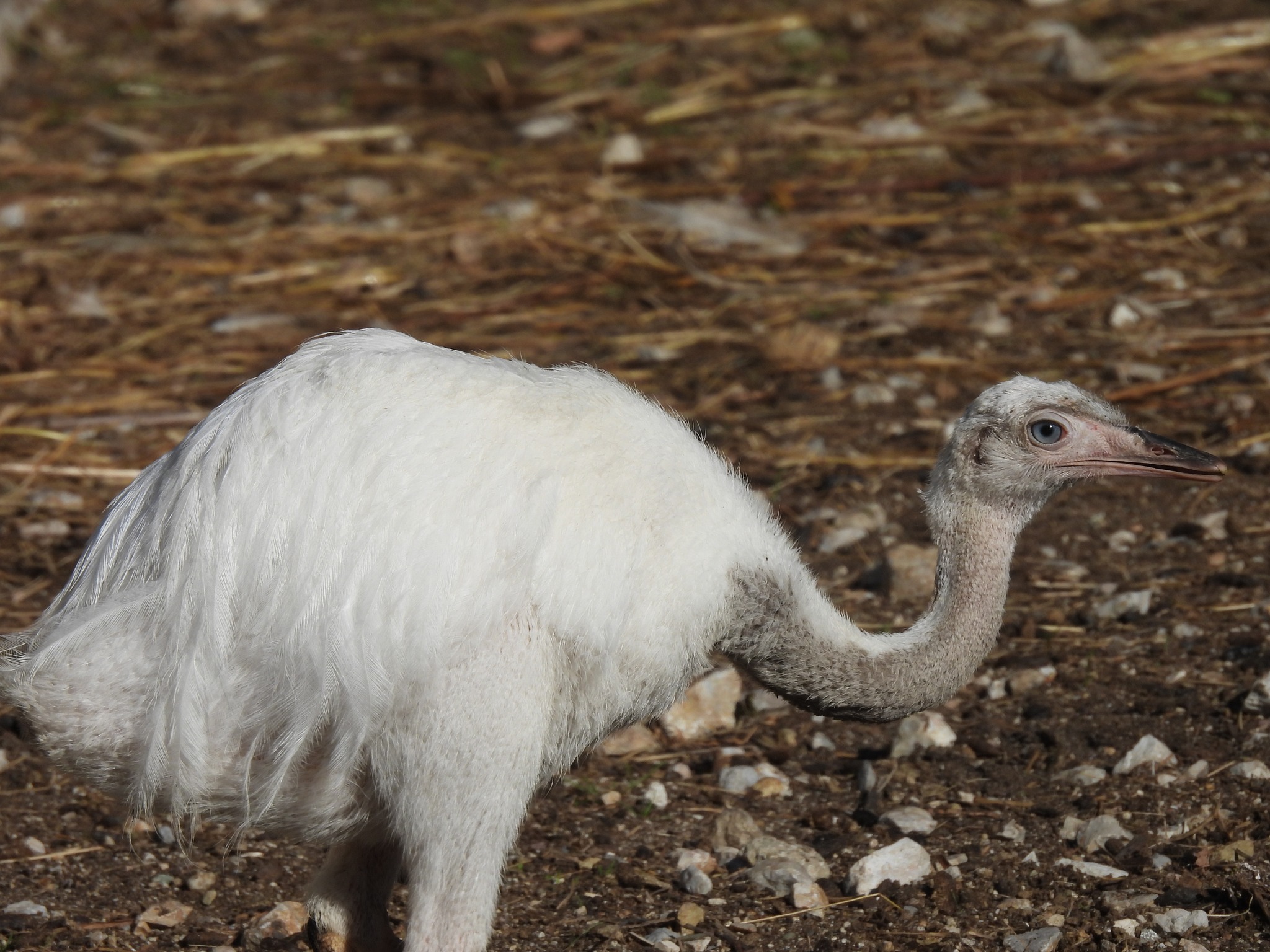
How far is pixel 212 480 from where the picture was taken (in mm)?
3516

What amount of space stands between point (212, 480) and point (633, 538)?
2.98 feet

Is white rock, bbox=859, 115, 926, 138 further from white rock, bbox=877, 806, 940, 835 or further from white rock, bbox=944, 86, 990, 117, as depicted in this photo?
white rock, bbox=877, 806, 940, 835

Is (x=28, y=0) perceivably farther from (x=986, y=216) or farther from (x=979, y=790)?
(x=979, y=790)

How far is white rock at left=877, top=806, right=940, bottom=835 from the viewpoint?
441cm

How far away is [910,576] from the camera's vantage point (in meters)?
5.53

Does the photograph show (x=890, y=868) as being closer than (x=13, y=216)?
Yes

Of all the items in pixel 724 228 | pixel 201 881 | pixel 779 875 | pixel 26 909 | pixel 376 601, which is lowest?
pixel 779 875

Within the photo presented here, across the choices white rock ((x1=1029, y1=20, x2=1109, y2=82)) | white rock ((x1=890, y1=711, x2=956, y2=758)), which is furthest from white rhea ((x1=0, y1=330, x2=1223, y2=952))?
white rock ((x1=1029, y1=20, x2=1109, y2=82))

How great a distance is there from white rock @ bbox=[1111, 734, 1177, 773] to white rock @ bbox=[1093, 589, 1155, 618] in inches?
31.7

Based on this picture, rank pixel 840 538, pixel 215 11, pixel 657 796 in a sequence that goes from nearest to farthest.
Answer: pixel 657 796 < pixel 840 538 < pixel 215 11

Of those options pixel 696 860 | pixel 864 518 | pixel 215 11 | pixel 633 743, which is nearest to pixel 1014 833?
pixel 696 860

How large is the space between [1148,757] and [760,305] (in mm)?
3376

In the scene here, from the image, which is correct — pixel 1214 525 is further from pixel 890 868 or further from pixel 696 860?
pixel 696 860

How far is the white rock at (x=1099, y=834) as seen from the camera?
4230 mm
